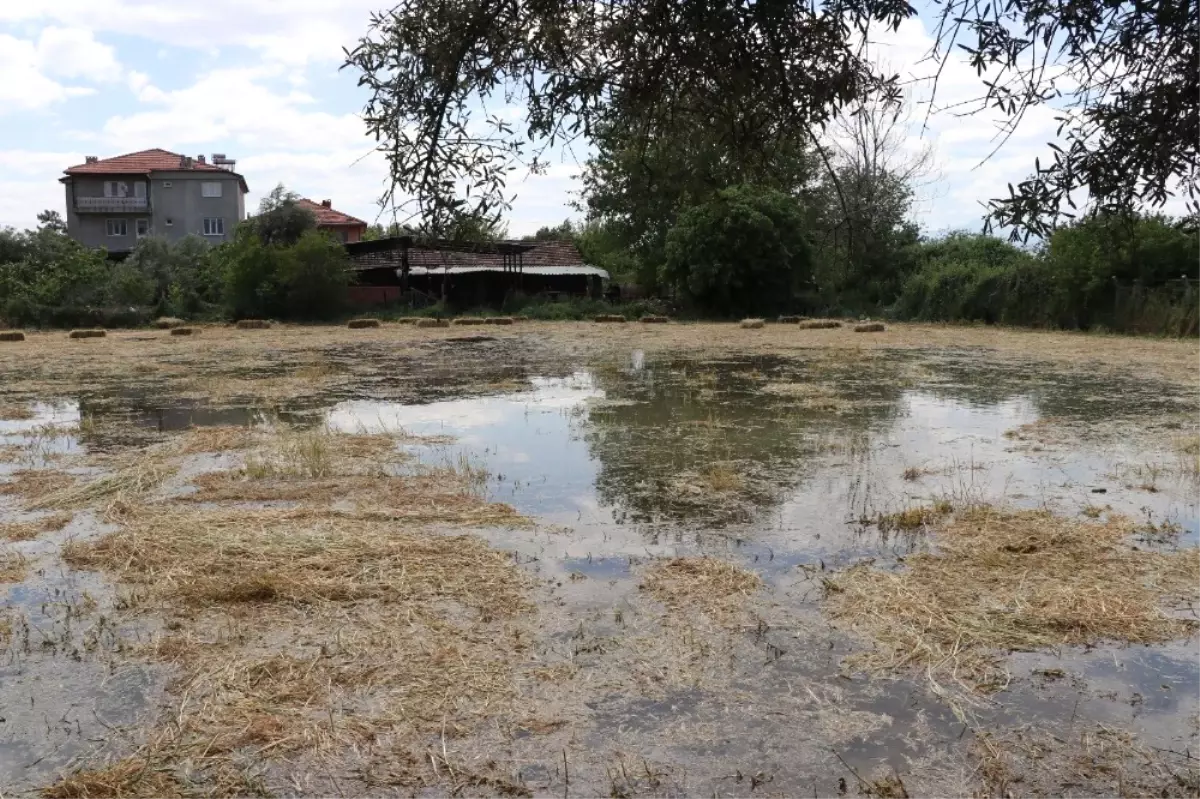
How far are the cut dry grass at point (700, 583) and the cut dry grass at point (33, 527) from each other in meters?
4.11

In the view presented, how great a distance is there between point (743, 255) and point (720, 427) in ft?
73.7

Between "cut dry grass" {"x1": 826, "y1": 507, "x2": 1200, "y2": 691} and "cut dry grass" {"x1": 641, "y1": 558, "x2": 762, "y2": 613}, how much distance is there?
0.49m

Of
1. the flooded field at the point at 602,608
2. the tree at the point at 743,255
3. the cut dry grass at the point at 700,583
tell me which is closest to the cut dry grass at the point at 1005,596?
the flooded field at the point at 602,608

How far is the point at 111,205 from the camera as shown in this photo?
180 ft

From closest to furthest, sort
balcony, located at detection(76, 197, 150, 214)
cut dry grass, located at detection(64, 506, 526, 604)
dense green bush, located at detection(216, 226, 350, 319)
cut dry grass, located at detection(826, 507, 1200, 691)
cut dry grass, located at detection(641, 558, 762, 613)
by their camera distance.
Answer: cut dry grass, located at detection(826, 507, 1200, 691) → cut dry grass, located at detection(641, 558, 762, 613) → cut dry grass, located at detection(64, 506, 526, 604) → dense green bush, located at detection(216, 226, 350, 319) → balcony, located at detection(76, 197, 150, 214)

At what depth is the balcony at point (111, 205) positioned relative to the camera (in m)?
54.7

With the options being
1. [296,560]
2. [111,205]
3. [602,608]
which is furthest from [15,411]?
[111,205]

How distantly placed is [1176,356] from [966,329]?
30.5 ft

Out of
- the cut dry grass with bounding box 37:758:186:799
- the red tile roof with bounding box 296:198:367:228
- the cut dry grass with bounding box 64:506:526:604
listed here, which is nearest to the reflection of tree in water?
the cut dry grass with bounding box 64:506:526:604

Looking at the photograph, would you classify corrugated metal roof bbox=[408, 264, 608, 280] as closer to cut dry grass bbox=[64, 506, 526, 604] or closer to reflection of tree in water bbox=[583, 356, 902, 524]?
reflection of tree in water bbox=[583, 356, 902, 524]

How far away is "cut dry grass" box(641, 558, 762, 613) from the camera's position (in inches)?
202

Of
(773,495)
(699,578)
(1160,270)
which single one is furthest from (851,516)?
(1160,270)

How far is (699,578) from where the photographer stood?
5477 millimetres

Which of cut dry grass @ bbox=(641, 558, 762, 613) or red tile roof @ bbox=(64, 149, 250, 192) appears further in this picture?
red tile roof @ bbox=(64, 149, 250, 192)
